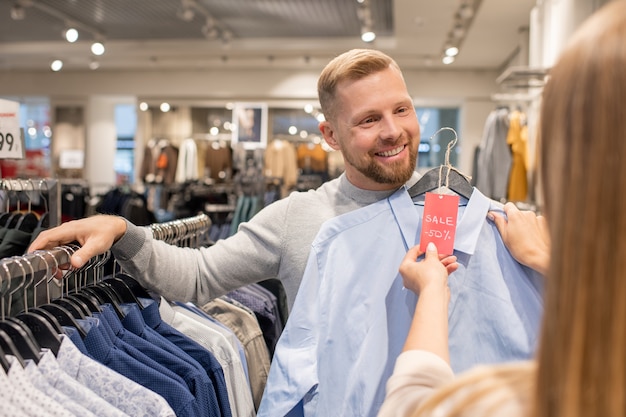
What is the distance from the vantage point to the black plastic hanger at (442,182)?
1429mm

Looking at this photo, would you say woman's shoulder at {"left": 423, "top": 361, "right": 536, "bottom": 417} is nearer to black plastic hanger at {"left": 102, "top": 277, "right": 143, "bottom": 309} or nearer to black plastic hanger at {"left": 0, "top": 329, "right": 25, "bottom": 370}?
black plastic hanger at {"left": 0, "top": 329, "right": 25, "bottom": 370}

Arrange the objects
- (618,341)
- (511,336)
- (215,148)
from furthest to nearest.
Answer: (215,148) < (511,336) < (618,341)

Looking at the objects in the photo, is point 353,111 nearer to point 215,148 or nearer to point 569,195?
point 569,195

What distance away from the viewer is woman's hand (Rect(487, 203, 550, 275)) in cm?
127

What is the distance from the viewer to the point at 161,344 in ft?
4.59

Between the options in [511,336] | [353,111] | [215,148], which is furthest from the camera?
[215,148]

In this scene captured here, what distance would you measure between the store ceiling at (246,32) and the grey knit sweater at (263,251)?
545 centimetres

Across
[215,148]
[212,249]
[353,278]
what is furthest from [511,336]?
[215,148]

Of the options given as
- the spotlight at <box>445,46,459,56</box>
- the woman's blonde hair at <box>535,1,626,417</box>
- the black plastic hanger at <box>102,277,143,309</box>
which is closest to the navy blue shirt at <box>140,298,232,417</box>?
the black plastic hanger at <box>102,277,143,309</box>

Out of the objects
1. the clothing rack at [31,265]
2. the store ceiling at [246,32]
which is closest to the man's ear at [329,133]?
the clothing rack at [31,265]

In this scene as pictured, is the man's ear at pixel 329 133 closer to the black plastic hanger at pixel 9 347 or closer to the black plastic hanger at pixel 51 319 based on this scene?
the black plastic hanger at pixel 51 319

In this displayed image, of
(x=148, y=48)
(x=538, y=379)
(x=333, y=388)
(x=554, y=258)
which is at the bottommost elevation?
(x=333, y=388)

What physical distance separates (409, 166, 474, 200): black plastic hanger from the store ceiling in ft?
18.3

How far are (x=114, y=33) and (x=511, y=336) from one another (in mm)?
9753
